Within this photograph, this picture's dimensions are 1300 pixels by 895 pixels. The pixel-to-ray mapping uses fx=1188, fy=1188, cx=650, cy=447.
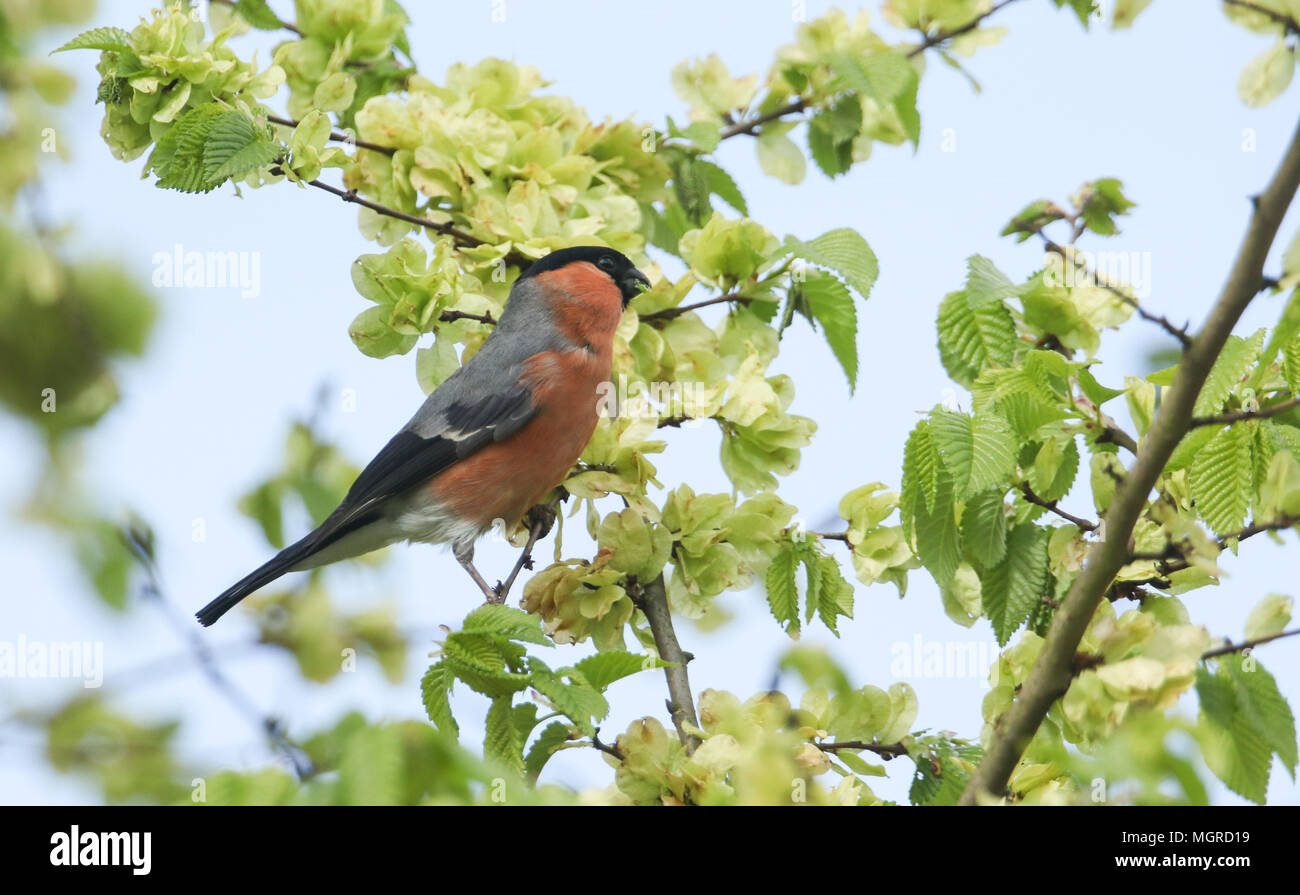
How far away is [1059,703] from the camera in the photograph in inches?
97.6

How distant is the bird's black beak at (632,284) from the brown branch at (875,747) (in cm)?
181

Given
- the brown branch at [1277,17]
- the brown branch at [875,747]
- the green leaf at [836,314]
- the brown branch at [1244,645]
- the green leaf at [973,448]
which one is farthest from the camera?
the green leaf at [836,314]

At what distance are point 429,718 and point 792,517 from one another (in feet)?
3.48

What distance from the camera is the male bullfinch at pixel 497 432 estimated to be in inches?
165

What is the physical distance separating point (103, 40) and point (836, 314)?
2.01 metres

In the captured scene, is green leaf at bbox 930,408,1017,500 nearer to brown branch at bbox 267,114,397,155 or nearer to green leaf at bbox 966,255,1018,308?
green leaf at bbox 966,255,1018,308

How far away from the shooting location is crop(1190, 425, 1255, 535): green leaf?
2301 mm

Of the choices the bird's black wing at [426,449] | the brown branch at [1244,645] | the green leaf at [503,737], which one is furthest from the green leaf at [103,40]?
the brown branch at [1244,645]

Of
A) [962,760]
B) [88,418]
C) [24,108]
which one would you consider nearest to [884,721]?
[962,760]

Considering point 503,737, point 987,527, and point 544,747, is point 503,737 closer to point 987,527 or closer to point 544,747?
point 544,747

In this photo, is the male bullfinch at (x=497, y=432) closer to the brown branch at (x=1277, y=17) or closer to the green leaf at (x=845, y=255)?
the green leaf at (x=845, y=255)

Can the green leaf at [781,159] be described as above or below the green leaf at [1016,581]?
above

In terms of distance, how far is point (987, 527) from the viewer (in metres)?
2.59
